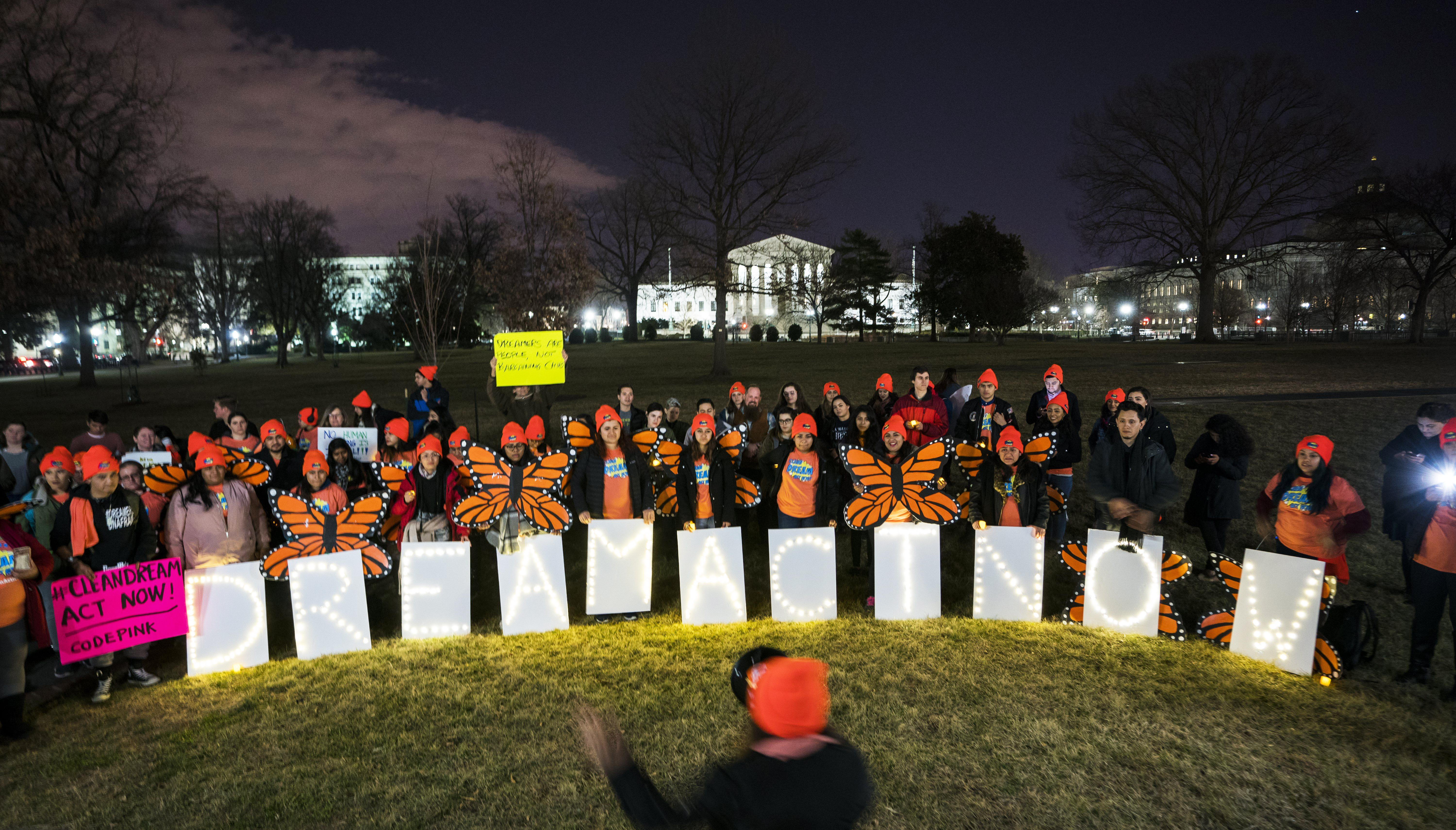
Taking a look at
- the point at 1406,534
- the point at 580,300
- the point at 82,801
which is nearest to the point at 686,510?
the point at 82,801

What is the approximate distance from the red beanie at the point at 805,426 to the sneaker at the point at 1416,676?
455 centimetres

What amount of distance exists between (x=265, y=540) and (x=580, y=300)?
13744 mm

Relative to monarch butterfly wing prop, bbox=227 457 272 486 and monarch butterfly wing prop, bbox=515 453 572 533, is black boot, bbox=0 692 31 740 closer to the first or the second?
monarch butterfly wing prop, bbox=227 457 272 486

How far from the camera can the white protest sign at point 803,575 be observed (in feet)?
19.4

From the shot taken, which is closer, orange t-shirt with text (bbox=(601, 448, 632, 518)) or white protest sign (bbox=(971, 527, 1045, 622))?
white protest sign (bbox=(971, 527, 1045, 622))

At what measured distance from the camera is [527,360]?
9.96 meters

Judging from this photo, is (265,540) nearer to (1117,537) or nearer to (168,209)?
(1117,537)

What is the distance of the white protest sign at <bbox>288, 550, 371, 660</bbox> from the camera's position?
541 cm

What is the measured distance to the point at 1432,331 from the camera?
165ft

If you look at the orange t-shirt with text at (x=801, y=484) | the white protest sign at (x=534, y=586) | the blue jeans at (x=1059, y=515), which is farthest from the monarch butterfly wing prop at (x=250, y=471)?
the blue jeans at (x=1059, y=515)

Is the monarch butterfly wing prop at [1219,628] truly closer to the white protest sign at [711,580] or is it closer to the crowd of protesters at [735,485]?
the crowd of protesters at [735,485]

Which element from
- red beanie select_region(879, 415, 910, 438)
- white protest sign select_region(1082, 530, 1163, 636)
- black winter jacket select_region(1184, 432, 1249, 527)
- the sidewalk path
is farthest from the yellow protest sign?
the sidewalk path

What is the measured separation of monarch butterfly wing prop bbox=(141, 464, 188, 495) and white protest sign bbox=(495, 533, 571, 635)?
3.11 meters

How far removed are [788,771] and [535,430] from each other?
214 inches
